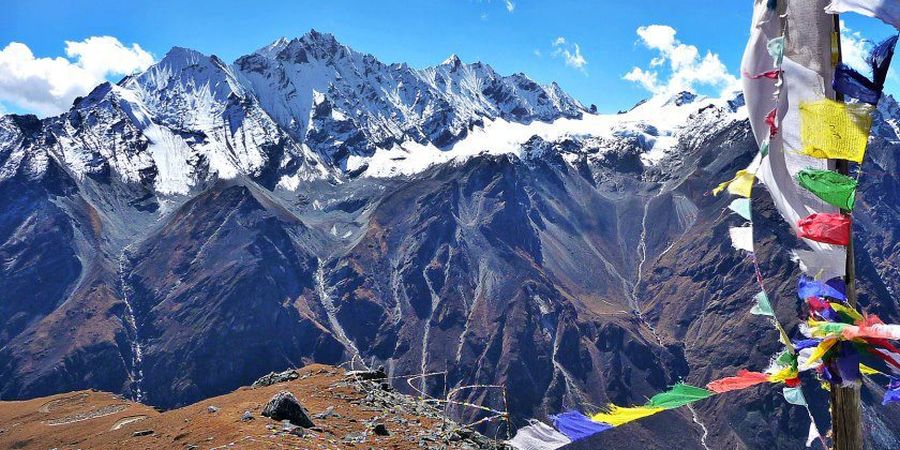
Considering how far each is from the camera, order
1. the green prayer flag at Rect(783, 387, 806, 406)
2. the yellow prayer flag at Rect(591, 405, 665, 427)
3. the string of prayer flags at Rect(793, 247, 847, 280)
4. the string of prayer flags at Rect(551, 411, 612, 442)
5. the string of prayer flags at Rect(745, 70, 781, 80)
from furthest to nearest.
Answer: the string of prayer flags at Rect(551, 411, 612, 442), the yellow prayer flag at Rect(591, 405, 665, 427), the green prayer flag at Rect(783, 387, 806, 406), the string of prayer flags at Rect(745, 70, 781, 80), the string of prayer flags at Rect(793, 247, 847, 280)

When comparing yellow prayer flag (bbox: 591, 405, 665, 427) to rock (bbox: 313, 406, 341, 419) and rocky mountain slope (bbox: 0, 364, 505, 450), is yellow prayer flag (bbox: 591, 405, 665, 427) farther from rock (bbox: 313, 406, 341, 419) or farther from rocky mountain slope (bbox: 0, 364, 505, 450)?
rock (bbox: 313, 406, 341, 419)

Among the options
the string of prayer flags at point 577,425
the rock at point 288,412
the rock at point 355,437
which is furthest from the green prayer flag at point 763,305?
the rock at point 288,412

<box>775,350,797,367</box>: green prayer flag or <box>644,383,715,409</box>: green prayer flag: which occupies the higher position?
<box>775,350,797,367</box>: green prayer flag

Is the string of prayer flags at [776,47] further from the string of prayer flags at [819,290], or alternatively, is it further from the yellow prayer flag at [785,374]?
the yellow prayer flag at [785,374]

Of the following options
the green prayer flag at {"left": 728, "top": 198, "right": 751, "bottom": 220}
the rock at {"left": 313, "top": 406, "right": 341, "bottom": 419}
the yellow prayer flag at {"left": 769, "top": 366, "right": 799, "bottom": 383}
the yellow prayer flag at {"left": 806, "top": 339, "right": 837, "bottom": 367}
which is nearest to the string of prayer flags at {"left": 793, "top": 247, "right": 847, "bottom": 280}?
the yellow prayer flag at {"left": 806, "top": 339, "right": 837, "bottom": 367}

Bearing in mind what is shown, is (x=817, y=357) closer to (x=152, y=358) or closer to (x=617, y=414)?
(x=617, y=414)

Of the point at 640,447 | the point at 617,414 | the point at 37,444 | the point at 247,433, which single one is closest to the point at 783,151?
the point at 617,414
